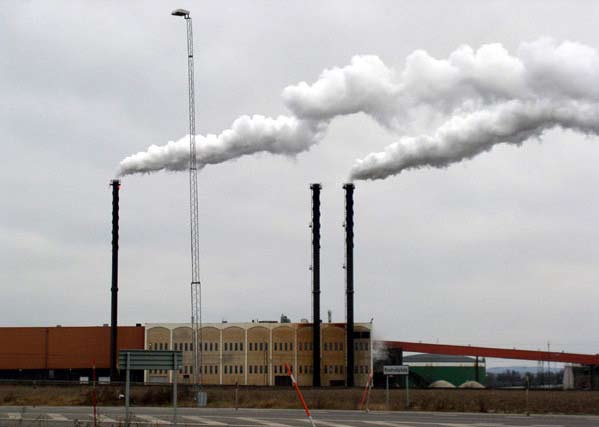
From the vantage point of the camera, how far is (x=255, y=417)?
40.4 meters

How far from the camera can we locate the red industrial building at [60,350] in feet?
355

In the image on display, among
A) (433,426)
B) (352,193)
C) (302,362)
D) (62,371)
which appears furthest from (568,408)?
(62,371)

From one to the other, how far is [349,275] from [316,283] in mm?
4382

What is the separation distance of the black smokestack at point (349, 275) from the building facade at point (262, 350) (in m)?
3.53

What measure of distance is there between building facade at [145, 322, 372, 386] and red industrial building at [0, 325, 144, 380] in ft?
15.1

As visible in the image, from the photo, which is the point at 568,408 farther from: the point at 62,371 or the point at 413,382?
the point at 62,371

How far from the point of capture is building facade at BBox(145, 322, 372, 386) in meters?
107

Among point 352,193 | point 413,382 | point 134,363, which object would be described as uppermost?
point 352,193

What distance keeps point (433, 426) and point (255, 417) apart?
9401mm

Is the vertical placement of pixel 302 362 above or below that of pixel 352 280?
below

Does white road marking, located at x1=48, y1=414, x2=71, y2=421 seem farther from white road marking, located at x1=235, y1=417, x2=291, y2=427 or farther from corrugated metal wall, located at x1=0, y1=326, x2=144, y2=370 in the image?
corrugated metal wall, located at x1=0, y1=326, x2=144, y2=370

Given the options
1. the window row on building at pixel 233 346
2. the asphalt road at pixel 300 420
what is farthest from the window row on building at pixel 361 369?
the asphalt road at pixel 300 420

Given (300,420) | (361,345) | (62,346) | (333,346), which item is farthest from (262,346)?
(300,420)

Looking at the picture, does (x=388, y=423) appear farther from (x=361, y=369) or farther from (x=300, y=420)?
(x=361, y=369)
